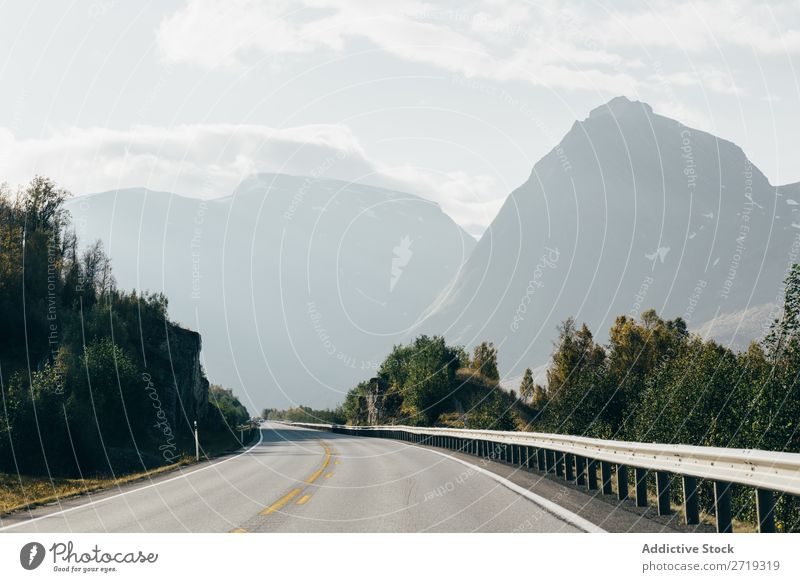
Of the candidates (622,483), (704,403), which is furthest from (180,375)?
(622,483)

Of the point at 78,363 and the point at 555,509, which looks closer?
the point at 555,509

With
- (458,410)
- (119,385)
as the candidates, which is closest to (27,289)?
(119,385)

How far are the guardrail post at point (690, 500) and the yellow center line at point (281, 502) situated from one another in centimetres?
584

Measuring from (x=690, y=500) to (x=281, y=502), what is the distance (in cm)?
664

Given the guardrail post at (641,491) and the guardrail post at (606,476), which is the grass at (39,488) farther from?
the guardrail post at (641,491)

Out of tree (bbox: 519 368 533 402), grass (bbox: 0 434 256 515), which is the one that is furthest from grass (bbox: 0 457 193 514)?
tree (bbox: 519 368 533 402)

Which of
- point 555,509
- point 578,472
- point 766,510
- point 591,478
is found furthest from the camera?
point 578,472

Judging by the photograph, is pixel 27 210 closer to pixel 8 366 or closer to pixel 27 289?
pixel 27 289

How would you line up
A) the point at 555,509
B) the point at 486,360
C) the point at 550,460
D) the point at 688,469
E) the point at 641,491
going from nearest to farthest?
the point at 688,469 < the point at 555,509 < the point at 641,491 < the point at 550,460 < the point at 486,360

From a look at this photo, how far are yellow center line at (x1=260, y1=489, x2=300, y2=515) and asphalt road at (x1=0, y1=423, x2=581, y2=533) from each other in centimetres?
2

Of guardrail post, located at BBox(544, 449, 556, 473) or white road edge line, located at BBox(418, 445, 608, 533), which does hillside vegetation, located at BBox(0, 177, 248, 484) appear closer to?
guardrail post, located at BBox(544, 449, 556, 473)

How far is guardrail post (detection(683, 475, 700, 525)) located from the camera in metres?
9.18

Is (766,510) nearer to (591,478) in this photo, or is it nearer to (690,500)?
(690,500)

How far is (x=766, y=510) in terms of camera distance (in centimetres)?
Result: 734
